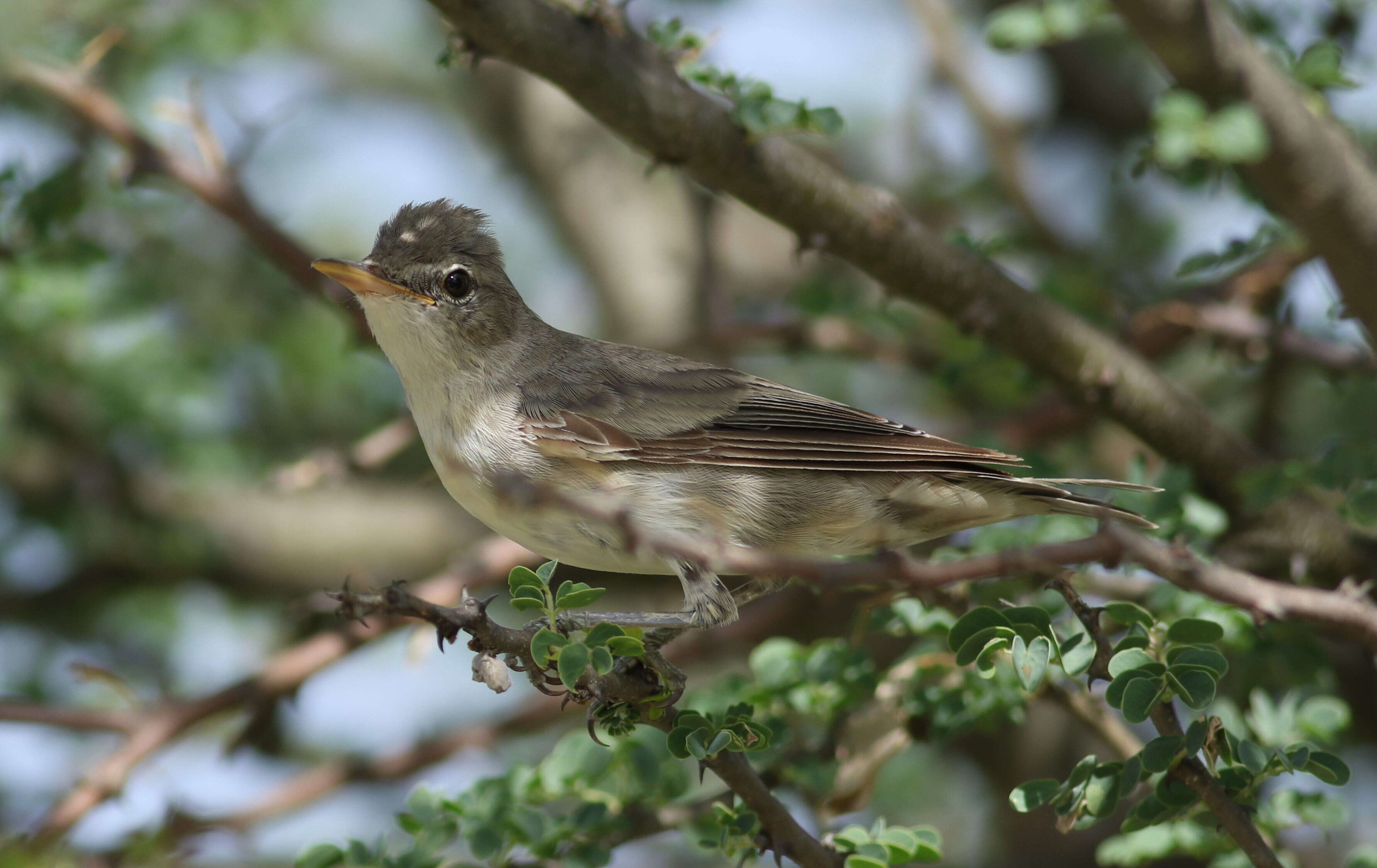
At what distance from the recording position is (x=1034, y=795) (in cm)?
262

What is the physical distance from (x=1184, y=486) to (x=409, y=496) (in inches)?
149

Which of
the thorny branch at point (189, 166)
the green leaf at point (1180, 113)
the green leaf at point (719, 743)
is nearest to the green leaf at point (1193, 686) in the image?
the green leaf at point (719, 743)

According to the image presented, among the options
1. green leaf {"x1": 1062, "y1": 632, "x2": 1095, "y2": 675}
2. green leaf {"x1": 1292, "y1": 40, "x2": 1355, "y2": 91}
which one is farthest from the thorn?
green leaf {"x1": 1292, "y1": 40, "x2": 1355, "y2": 91}

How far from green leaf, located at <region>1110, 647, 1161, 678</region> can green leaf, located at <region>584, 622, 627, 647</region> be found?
99cm

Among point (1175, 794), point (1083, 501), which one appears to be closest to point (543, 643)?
point (1175, 794)

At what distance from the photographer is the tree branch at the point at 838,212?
10.3 ft

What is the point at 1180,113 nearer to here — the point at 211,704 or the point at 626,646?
the point at 626,646

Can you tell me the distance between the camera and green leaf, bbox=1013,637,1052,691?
7.90 ft

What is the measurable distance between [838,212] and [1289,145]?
4.49 ft

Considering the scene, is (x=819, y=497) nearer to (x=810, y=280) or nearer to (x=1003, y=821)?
(x=810, y=280)

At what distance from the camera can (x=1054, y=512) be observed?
11.7 feet

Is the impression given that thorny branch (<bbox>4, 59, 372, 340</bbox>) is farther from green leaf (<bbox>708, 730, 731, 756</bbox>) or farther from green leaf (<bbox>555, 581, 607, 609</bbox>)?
green leaf (<bbox>708, 730, 731, 756</bbox>)

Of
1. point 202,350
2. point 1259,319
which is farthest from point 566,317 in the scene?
point 1259,319

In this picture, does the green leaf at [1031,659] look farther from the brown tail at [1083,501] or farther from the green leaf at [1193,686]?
the brown tail at [1083,501]
